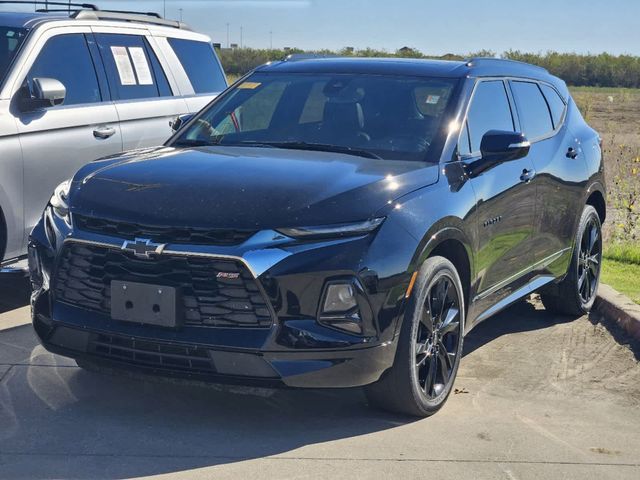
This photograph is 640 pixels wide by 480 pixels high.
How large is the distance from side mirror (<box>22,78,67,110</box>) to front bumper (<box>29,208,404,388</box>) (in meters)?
2.44

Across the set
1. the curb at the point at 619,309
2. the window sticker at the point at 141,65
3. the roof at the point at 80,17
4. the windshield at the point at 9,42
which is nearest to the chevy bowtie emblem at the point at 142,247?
the windshield at the point at 9,42

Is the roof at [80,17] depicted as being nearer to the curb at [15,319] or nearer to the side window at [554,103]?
the curb at [15,319]

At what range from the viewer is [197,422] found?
16.8ft

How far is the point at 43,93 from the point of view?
7129mm

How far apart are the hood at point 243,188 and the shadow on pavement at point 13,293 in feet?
7.29

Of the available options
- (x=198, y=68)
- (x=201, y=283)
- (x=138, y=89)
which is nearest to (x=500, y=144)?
(x=201, y=283)

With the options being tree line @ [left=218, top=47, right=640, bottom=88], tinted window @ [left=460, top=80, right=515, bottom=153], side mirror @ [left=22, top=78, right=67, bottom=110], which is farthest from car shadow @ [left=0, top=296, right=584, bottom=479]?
tree line @ [left=218, top=47, right=640, bottom=88]

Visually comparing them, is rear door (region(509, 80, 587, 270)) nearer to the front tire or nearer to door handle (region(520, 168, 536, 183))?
door handle (region(520, 168, 536, 183))

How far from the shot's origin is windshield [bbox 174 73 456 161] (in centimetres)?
587

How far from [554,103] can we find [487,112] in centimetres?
140

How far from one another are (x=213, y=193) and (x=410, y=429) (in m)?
1.47

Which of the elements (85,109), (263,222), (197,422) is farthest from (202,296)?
(85,109)

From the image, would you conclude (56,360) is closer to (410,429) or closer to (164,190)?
(164,190)

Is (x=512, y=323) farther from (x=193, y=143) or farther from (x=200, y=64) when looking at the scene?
(x=200, y=64)
